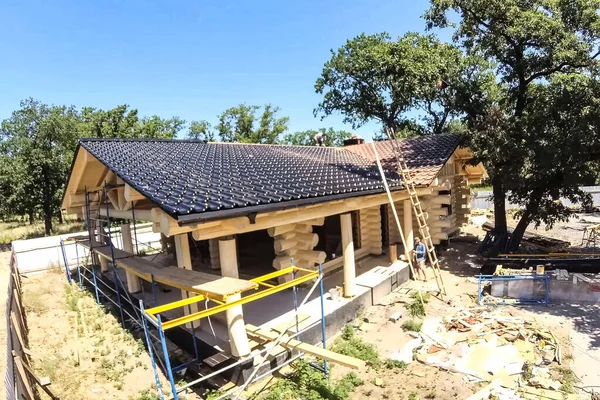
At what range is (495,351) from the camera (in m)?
6.83

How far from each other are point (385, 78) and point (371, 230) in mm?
19665

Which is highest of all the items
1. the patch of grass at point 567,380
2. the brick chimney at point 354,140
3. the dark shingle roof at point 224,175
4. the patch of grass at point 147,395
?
the brick chimney at point 354,140

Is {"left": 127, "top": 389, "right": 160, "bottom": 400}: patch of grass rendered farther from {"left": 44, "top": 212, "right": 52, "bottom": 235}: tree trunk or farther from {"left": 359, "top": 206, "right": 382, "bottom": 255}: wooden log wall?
{"left": 44, "top": 212, "right": 52, "bottom": 235}: tree trunk

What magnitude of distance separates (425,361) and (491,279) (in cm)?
411

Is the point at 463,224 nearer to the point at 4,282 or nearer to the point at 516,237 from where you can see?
the point at 516,237

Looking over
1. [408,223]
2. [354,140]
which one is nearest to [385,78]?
[354,140]

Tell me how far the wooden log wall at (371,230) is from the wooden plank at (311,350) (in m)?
6.88

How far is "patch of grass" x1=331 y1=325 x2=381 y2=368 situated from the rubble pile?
46 centimetres

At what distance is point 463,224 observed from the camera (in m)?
19.5

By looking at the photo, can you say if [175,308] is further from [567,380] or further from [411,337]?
[567,380]

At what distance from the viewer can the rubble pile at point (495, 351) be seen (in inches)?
230

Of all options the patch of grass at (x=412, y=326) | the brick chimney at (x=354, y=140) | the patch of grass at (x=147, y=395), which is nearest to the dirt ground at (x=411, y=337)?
the patch of grass at (x=412, y=326)

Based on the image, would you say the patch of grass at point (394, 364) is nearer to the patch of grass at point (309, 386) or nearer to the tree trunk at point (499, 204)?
the patch of grass at point (309, 386)

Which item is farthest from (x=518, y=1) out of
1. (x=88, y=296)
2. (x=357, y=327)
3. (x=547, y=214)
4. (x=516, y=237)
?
(x=88, y=296)
